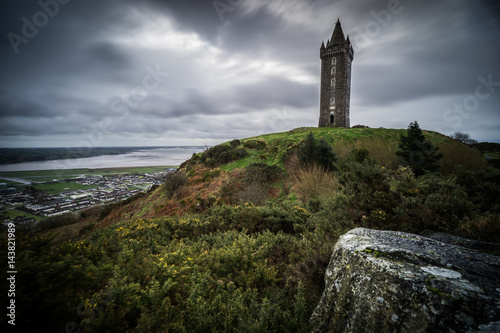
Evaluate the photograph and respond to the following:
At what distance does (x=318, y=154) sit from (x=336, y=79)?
28.0m

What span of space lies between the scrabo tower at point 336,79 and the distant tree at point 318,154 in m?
24.5

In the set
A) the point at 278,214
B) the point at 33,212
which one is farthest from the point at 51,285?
the point at 33,212

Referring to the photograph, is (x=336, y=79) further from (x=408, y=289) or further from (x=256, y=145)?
(x=408, y=289)

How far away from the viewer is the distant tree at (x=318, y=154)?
38.8ft

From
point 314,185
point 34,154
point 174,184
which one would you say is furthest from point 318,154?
point 34,154

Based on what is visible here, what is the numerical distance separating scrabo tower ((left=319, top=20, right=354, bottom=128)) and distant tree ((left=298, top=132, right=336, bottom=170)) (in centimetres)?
2448

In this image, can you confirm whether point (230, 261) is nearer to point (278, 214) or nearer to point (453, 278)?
point (278, 214)

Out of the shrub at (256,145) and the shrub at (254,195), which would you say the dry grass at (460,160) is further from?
the shrub at (256,145)

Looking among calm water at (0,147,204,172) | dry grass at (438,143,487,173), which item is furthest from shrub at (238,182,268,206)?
dry grass at (438,143,487,173)

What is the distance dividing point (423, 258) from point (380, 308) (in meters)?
0.91

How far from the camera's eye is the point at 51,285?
6.02 feet

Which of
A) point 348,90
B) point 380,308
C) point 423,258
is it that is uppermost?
point 348,90

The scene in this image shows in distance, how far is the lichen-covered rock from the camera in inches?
57.7

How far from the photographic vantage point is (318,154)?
12.1 meters
